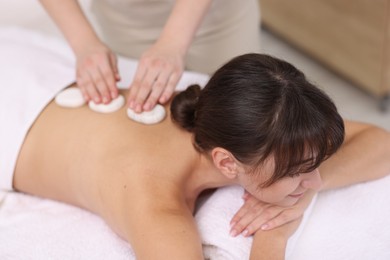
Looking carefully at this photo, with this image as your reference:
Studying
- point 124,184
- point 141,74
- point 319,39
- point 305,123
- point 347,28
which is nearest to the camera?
point 305,123

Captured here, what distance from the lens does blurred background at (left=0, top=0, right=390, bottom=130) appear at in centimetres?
218

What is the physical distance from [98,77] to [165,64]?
0.59 feet

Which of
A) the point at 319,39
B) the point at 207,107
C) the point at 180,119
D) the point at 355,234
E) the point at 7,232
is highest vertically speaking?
the point at 207,107

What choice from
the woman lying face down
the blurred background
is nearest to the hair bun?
the woman lying face down

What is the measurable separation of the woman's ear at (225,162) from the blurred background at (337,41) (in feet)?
3.67

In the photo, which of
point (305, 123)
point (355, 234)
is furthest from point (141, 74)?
point (355, 234)

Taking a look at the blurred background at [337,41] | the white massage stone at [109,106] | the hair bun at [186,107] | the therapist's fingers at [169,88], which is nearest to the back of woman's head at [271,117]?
the hair bun at [186,107]

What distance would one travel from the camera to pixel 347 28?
7.92 ft

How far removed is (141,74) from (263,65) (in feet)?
1.12

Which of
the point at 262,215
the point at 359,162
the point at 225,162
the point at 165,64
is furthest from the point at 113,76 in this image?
the point at 359,162

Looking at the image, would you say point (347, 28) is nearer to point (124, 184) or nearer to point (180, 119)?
point (180, 119)

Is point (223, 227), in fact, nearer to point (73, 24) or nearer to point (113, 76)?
point (113, 76)

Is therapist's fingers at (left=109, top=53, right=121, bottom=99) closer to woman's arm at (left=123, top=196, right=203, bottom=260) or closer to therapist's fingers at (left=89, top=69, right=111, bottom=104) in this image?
therapist's fingers at (left=89, top=69, right=111, bottom=104)

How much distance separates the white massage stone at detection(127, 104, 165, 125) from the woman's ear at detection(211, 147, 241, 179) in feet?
0.67
